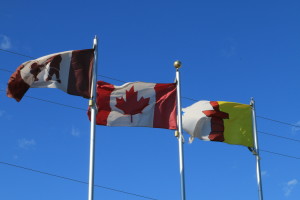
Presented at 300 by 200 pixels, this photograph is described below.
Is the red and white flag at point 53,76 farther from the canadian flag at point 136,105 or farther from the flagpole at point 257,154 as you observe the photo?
the flagpole at point 257,154

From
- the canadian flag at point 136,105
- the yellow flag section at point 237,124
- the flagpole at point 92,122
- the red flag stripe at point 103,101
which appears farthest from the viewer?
the yellow flag section at point 237,124

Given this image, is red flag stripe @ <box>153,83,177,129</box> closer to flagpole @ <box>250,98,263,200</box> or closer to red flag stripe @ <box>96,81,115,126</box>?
red flag stripe @ <box>96,81,115,126</box>

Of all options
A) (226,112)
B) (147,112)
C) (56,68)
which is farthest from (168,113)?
(56,68)

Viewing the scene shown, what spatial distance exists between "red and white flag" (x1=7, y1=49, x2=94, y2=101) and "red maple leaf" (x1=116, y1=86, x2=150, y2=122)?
6.03ft

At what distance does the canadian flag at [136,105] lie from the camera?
74.7ft

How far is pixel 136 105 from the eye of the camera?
23.1 metres

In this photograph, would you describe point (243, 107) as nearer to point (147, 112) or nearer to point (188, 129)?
point (188, 129)

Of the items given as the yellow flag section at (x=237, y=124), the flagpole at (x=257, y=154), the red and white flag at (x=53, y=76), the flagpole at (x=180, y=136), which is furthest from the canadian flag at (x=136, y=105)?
the flagpole at (x=257, y=154)

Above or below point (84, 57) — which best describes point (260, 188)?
below

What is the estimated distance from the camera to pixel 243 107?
25625 mm

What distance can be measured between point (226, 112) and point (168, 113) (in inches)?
115

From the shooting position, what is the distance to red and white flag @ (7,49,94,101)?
2150 centimetres

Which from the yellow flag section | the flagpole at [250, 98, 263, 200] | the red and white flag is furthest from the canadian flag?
the flagpole at [250, 98, 263, 200]

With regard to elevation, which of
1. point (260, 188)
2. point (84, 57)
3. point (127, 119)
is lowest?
point (260, 188)
